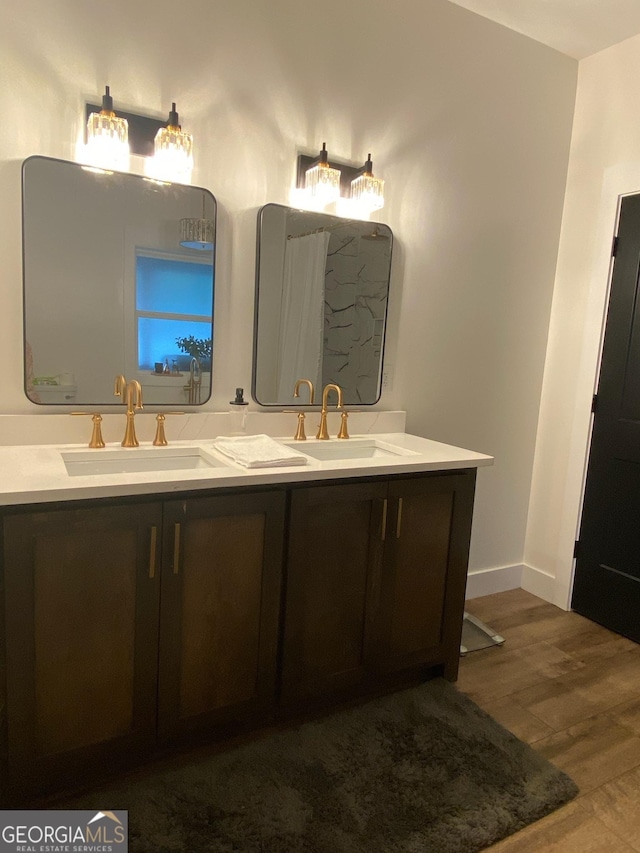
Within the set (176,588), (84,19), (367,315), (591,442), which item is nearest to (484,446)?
(591,442)

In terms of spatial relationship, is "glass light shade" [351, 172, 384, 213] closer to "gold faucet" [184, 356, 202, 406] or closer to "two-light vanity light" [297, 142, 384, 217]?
"two-light vanity light" [297, 142, 384, 217]

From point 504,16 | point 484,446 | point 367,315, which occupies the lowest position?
point 484,446

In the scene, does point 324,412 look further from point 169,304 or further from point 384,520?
point 169,304

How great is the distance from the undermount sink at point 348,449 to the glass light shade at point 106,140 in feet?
3.84

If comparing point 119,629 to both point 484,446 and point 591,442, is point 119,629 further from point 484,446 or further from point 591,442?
point 591,442

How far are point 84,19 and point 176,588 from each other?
1.80m

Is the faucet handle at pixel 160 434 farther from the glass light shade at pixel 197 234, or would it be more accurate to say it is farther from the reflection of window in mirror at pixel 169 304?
the glass light shade at pixel 197 234

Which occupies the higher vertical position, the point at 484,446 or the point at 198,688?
the point at 484,446

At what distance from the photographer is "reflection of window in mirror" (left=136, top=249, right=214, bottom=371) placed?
2082mm

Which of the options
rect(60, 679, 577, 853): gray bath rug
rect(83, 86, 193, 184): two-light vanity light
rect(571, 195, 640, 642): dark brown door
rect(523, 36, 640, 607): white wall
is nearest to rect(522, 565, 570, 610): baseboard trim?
rect(523, 36, 640, 607): white wall

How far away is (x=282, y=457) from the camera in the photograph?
1.90 metres

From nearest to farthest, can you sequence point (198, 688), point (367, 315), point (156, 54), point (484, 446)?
point (198, 688) < point (156, 54) < point (367, 315) < point (484, 446)

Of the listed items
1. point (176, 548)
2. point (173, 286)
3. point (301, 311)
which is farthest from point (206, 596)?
point (301, 311)

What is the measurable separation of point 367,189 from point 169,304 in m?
0.92
